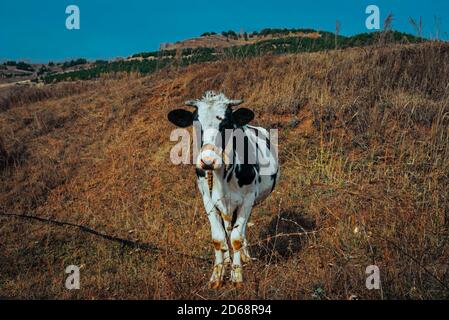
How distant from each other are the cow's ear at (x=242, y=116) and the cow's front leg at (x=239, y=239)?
1.05 metres

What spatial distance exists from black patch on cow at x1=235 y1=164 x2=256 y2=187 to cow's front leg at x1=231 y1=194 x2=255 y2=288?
0.21 m

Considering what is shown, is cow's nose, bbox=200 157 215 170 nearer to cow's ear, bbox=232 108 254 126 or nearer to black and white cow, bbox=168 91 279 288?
black and white cow, bbox=168 91 279 288

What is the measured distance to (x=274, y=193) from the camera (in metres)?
9.14

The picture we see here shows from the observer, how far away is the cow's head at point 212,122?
4.83m

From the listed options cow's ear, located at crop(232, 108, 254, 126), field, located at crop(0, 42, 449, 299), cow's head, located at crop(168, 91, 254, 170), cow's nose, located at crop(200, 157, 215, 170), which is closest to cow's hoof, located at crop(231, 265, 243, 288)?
field, located at crop(0, 42, 449, 299)

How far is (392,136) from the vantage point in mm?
9852

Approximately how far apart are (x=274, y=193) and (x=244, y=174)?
3355 millimetres

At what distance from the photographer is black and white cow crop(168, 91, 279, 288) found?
5195 mm

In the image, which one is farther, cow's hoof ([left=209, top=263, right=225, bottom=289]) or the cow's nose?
cow's hoof ([left=209, top=263, right=225, bottom=289])

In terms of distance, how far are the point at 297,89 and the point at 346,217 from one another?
5085 millimetres

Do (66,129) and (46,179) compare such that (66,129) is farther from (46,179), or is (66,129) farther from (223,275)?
(223,275)

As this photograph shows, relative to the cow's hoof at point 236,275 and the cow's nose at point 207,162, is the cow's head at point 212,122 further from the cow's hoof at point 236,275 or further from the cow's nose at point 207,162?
the cow's hoof at point 236,275

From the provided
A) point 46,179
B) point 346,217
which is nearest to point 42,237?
point 46,179

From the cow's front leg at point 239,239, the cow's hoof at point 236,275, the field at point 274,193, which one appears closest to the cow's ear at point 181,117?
the cow's front leg at point 239,239
